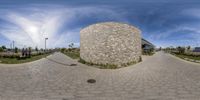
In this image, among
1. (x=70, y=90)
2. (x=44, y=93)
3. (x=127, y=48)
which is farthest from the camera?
(x=127, y=48)

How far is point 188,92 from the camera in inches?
242

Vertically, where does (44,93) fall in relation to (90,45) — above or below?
below

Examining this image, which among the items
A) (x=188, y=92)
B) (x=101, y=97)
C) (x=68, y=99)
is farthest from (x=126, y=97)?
(x=188, y=92)

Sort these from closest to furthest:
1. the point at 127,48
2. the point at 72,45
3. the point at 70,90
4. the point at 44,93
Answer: the point at 44,93 → the point at 70,90 → the point at 127,48 → the point at 72,45

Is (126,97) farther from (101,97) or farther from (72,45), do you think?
(72,45)

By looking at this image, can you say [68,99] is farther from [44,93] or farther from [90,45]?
[90,45]

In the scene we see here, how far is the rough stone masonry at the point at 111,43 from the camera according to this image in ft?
48.1

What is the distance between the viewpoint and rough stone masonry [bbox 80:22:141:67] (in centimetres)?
1466

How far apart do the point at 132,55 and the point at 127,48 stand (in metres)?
1.36

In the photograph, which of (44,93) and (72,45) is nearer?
(44,93)

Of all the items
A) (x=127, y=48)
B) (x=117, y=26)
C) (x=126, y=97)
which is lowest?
(x=126, y=97)

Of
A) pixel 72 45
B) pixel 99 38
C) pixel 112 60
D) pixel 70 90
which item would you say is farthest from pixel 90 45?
pixel 72 45

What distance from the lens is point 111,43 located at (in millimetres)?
14633

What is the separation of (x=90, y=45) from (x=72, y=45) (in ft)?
293
